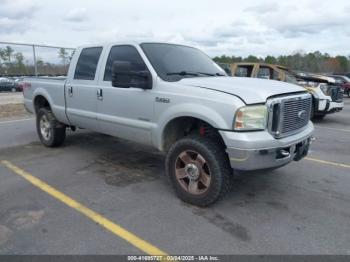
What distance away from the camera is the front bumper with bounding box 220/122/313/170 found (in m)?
3.59

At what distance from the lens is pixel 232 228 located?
3.56 m

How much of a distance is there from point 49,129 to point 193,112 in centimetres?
399

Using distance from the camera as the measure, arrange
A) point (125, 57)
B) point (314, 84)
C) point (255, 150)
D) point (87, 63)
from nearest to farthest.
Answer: point (255, 150) → point (125, 57) → point (87, 63) → point (314, 84)

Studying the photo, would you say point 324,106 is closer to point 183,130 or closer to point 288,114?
point 288,114

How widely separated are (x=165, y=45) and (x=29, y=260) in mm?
3448

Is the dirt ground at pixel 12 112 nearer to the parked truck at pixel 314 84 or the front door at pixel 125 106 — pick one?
the front door at pixel 125 106

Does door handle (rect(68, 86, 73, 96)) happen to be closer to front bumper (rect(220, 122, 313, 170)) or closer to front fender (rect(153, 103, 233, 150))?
front fender (rect(153, 103, 233, 150))

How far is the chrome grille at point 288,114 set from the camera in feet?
12.4

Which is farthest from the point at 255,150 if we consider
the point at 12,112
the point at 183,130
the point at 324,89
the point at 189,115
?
the point at 12,112

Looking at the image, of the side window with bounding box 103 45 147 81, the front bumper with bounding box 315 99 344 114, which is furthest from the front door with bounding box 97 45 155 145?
the front bumper with bounding box 315 99 344 114

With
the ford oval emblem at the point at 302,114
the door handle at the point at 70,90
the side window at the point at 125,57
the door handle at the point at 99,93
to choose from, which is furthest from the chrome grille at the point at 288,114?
the door handle at the point at 70,90

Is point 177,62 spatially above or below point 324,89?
above

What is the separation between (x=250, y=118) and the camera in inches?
143

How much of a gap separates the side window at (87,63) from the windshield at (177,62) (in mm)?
1119
